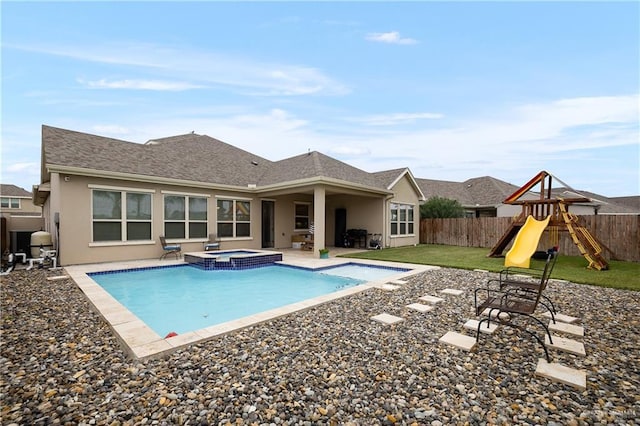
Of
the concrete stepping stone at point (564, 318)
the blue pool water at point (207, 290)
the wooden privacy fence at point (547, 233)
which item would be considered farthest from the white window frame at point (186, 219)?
the wooden privacy fence at point (547, 233)

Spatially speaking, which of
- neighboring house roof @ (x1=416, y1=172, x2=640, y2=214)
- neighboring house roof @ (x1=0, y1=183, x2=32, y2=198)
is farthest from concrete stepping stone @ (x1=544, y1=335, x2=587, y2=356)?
neighboring house roof @ (x1=0, y1=183, x2=32, y2=198)

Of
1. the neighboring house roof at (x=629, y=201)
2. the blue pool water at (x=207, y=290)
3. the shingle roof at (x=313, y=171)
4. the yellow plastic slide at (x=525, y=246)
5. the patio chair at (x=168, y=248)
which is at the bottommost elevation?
the blue pool water at (x=207, y=290)

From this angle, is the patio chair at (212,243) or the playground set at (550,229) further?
the patio chair at (212,243)

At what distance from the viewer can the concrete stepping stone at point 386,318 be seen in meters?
4.47

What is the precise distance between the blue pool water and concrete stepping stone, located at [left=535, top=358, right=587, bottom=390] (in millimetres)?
4664

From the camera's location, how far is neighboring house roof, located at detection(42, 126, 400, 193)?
33.4ft

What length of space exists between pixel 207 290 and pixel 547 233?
45.2 feet

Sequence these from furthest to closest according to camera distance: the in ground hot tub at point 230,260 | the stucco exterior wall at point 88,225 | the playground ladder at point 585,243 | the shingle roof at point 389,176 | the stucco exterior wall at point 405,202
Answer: the shingle roof at point 389,176 → the stucco exterior wall at point 405,202 → the in ground hot tub at point 230,260 → the stucco exterior wall at point 88,225 → the playground ladder at point 585,243

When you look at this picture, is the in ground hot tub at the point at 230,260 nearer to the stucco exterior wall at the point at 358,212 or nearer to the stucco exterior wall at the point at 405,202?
the stucco exterior wall at the point at 358,212

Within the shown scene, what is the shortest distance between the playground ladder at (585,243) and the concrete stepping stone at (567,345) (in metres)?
7.69

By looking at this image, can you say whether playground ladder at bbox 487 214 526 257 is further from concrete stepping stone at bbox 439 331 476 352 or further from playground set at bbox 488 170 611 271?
concrete stepping stone at bbox 439 331 476 352

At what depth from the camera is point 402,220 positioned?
17.2 meters

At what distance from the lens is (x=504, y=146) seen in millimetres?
18641

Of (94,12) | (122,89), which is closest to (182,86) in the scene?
(122,89)
